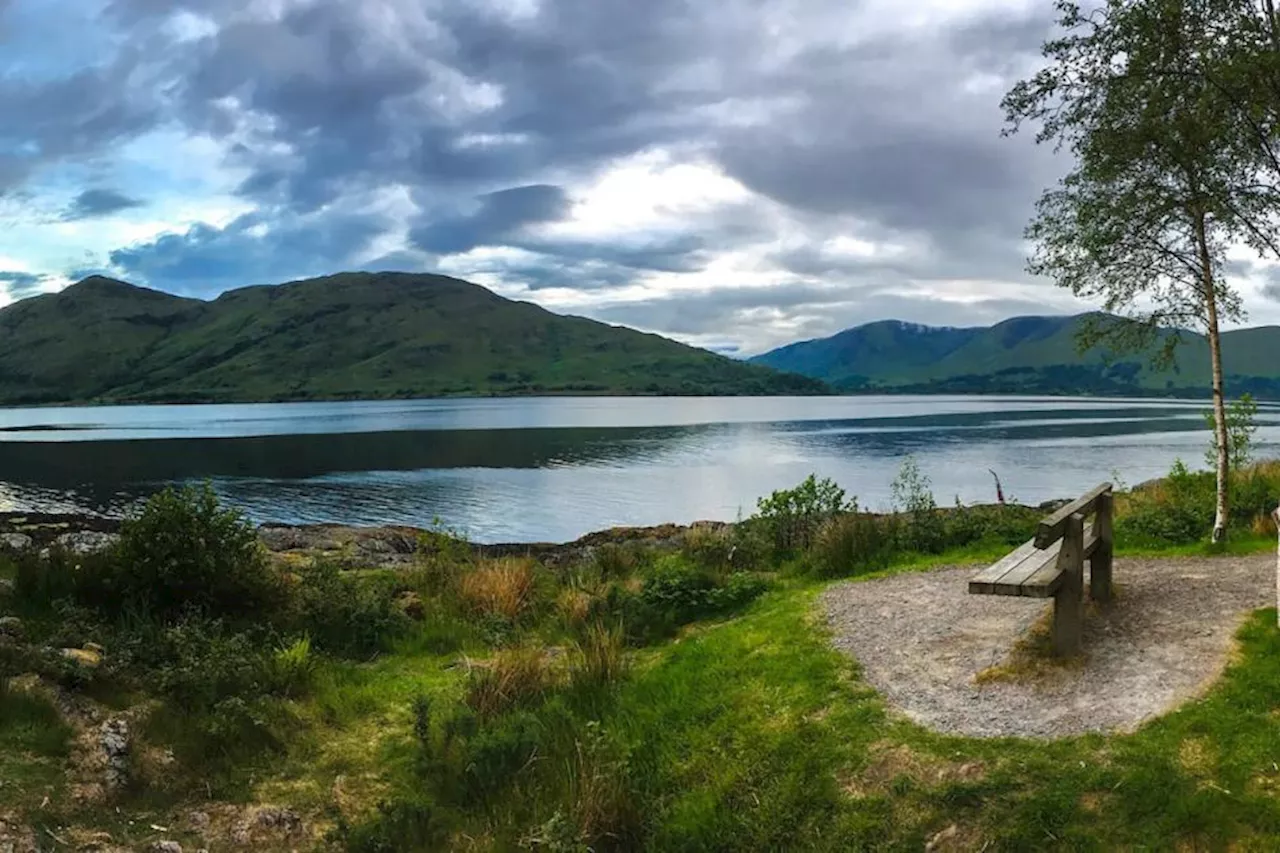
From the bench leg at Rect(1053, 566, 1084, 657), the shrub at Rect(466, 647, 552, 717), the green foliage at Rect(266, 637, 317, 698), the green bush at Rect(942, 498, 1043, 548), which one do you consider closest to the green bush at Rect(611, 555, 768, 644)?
the shrub at Rect(466, 647, 552, 717)

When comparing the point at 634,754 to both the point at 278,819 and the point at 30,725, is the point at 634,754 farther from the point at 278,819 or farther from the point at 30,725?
the point at 30,725

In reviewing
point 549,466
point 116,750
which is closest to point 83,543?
point 116,750

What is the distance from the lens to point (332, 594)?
11547 millimetres

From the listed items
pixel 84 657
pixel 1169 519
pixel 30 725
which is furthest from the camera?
pixel 1169 519

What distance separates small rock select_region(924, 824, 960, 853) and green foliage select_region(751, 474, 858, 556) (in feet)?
32.7

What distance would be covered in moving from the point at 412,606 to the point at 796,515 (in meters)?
7.65

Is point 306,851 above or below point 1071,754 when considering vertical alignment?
below

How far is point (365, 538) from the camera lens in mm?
28781

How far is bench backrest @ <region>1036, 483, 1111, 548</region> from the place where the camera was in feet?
24.8

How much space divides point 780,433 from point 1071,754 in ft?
288

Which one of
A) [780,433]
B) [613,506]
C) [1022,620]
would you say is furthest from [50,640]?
[780,433]

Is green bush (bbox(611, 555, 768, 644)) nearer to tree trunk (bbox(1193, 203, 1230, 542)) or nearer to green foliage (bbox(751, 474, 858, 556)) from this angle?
green foliage (bbox(751, 474, 858, 556))

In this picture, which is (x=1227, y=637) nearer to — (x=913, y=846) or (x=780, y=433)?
(x=913, y=846)

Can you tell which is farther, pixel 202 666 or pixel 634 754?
pixel 202 666
